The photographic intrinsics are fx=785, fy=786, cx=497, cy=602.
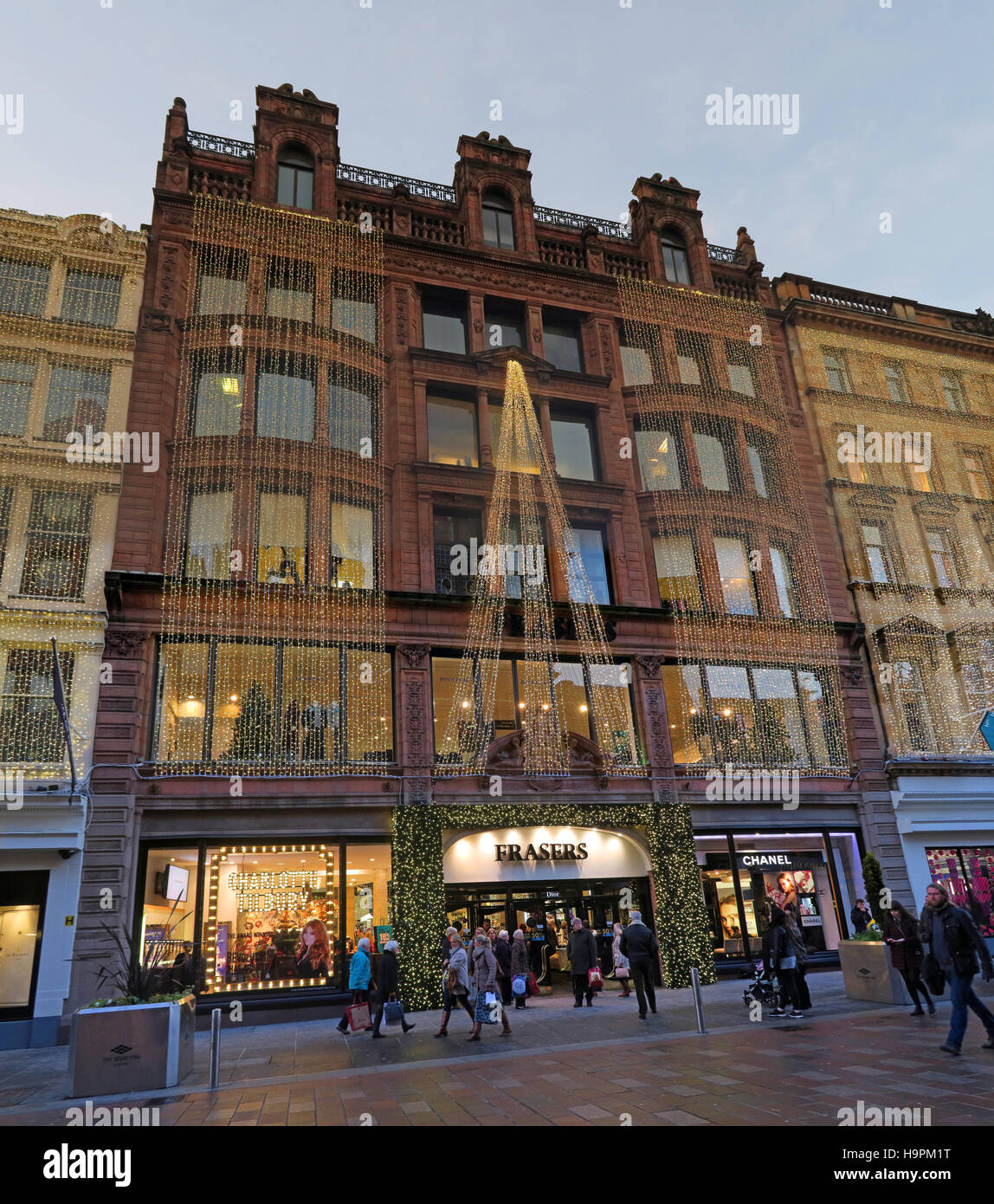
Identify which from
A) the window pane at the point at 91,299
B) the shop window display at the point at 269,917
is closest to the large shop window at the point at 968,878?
the shop window display at the point at 269,917

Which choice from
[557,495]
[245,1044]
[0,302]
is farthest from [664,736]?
[0,302]

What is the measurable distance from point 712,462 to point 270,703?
59.3 feet

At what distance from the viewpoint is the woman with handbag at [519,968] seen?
18.1 m

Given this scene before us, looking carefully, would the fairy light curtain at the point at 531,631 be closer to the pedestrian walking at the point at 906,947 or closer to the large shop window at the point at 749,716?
the large shop window at the point at 749,716

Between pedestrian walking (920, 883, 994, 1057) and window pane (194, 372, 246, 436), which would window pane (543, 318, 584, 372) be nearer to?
window pane (194, 372, 246, 436)

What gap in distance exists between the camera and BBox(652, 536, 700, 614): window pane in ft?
87.1

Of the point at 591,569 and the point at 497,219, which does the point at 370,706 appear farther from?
the point at 497,219

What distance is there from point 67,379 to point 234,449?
5248 millimetres

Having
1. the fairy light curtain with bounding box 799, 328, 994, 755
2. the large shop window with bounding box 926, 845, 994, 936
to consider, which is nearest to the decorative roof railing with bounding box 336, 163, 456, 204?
the fairy light curtain with bounding box 799, 328, 994, 755

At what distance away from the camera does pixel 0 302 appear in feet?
76.0

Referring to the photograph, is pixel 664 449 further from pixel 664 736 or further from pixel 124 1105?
pixel 124 1105

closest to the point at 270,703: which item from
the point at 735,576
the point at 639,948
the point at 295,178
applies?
the point at 639,948

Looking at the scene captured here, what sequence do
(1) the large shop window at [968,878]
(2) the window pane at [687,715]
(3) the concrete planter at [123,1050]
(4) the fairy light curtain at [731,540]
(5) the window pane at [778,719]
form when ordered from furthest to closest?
1. (1) the large shop window at [968,878]
2. (4) the fairy light curtain at [731,540]
3. (5) the window pane at [778,719]
4. (2) the window pane at [687,715]
5. (3) the concrete planter at [123,1050]

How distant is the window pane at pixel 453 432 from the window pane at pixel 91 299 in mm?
10111
